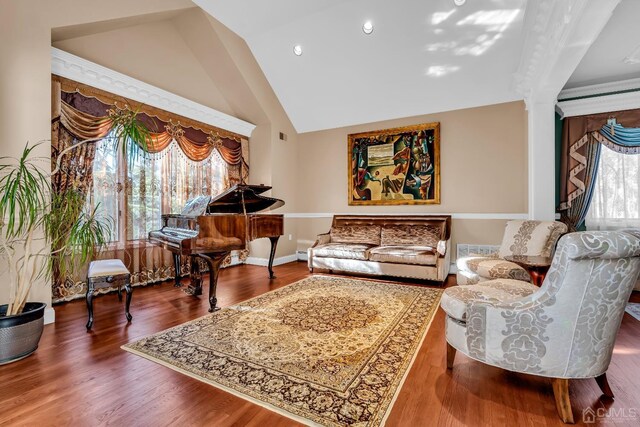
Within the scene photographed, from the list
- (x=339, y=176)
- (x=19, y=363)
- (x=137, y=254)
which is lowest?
(x=19, y=363)

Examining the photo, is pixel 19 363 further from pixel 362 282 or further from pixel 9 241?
pixel 362 282

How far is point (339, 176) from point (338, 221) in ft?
3.05

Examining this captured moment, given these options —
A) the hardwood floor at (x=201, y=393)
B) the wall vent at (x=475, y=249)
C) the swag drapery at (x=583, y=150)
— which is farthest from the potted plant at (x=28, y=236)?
the swag drapery at (x=583, y=150)

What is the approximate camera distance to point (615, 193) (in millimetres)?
4266

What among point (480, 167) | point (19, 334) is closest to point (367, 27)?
point (480, 167)

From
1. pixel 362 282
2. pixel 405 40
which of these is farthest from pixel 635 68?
pixel 362 282

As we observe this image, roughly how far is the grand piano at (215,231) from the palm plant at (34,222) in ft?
2.55

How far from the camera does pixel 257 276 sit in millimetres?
4801

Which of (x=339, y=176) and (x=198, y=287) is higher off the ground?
(x=339, y=176)

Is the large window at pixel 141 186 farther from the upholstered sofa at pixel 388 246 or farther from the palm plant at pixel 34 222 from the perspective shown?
the upholstered sofa at pixel 388 246

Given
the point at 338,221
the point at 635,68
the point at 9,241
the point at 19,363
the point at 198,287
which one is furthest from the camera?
the point at 338,221

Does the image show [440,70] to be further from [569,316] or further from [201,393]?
[201,393]

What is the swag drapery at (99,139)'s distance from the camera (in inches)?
130

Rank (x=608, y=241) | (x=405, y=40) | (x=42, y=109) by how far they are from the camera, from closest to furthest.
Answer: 1. (x=608, y=241)
2. (x=42, y=109)
3. (x=405, y=40)
